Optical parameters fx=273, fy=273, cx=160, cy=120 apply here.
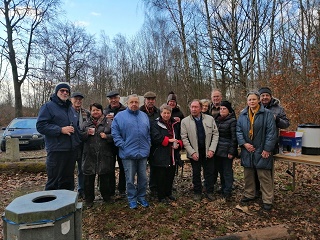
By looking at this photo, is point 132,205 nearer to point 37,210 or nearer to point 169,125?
point 169,125

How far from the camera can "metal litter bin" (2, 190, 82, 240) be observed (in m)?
2.17

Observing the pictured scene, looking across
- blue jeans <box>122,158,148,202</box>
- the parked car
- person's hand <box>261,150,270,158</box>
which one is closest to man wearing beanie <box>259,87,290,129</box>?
person's hand <box>261,150,270,158</box>

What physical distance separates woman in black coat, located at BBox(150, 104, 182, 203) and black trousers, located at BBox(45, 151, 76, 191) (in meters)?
1.42

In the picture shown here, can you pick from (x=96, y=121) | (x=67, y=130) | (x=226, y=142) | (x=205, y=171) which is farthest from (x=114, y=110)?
(x=226, y=142)

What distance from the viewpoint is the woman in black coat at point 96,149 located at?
15.2 ft

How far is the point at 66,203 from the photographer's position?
2381 millimetres

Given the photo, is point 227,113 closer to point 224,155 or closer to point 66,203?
point 224,155

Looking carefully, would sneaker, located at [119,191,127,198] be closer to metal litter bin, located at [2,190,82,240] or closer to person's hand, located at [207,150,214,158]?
person's hand, located at [207,150,214,158]

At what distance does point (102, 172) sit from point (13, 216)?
2.47 meters

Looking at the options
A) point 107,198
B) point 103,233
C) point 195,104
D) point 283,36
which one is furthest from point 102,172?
point 283,36

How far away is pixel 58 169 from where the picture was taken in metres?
4.11

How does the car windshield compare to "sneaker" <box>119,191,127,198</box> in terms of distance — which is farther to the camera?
the car windshield

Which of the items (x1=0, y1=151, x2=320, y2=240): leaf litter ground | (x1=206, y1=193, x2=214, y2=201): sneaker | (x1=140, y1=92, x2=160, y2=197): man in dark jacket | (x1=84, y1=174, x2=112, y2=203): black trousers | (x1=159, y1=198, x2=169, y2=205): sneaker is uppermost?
(x1=140, y1=92, x2=160, y2=197): man in dark jacket

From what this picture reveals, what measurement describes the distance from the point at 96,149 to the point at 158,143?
1066mm
